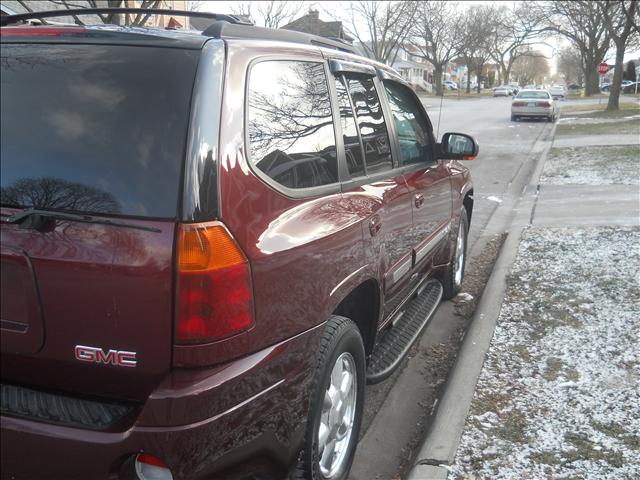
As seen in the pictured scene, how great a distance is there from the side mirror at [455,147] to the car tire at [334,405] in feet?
6.86

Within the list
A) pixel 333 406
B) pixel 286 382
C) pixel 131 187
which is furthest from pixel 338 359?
pixel 131 187

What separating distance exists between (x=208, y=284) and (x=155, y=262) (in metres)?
0.18

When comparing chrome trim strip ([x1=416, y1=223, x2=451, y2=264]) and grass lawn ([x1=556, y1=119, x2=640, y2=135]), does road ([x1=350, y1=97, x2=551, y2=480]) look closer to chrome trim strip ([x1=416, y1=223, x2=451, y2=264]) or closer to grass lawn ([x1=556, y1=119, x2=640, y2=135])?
chrome trim strip ([x1=416, y1=223, x2=451, y2=264])

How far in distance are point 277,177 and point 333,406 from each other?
1.06 metres

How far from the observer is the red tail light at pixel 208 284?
6.43 feet

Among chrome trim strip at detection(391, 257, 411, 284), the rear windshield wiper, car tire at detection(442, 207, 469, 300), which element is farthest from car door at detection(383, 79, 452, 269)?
the rear windshield wiper

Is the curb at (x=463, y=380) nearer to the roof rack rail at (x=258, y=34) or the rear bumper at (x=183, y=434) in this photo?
the rear bumper at (x=183, y=434)

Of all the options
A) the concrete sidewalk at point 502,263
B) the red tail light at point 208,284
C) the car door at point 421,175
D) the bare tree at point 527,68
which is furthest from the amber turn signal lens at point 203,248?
the bare tree at point 527,68

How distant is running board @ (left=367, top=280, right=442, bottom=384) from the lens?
3.44 m

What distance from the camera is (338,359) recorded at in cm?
271

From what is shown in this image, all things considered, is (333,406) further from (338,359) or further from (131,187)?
(131,187)

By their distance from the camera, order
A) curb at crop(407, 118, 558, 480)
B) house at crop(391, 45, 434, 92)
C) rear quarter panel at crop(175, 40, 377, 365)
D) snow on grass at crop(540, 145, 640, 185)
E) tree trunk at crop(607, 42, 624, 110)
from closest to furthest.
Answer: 1. rear quarter panel at crop(175, 40, 377, 365)
2. curb at crop(407, 118, 558, 480)
3. snow on grass at crop(540, 145, 640, 185)
4. tree trunk at crop(607, 42, 624, 110)
5. house at crop(391, 45, 434, 92)

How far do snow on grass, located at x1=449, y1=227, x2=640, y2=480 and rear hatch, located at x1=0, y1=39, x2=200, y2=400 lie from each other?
179 cm

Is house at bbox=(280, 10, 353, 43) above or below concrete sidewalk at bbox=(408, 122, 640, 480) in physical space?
above
